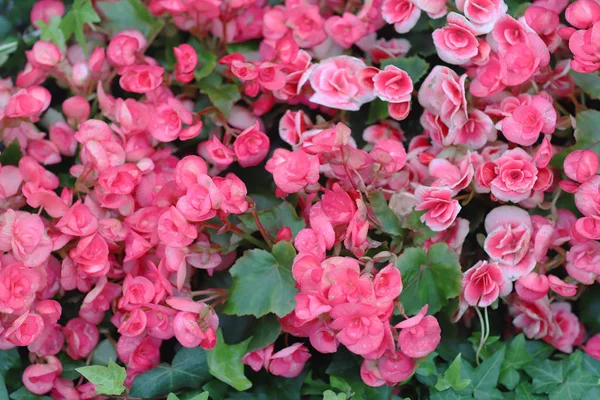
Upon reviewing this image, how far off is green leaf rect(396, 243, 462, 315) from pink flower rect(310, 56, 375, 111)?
0.79ft

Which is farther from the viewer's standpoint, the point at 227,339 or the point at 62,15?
the point at 62,15

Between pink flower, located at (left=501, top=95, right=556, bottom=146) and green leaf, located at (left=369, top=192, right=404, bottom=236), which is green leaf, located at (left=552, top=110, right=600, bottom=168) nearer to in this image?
pink flower, located at (left=501, top=95, right=556, bottom=146)

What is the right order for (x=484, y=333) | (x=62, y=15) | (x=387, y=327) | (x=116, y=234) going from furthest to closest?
(x=62, y=15) < (x=484, y=333) < (x=116, y=234) < (x=387, y=327)

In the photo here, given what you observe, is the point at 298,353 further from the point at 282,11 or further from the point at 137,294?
the point at 282,11

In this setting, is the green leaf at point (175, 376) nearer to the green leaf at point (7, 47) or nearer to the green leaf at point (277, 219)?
the green leaf at point (277, 219)

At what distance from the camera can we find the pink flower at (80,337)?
3.28 ft

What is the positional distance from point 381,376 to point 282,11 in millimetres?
588

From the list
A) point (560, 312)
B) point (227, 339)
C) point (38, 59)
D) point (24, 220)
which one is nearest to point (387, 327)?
point (227, 339)

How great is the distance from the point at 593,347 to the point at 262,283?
1.61 feet

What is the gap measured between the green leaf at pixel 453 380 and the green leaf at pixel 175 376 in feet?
1.08

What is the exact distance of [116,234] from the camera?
94cm

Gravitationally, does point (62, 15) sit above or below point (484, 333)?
above

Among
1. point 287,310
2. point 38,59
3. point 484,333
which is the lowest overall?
point 484,333

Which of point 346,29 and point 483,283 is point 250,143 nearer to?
point 346,29
